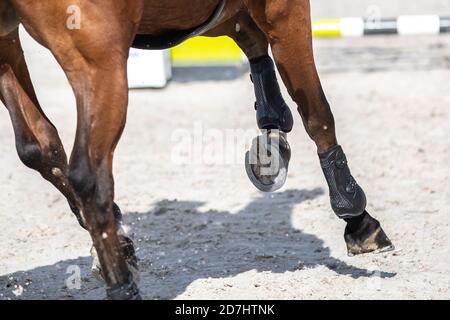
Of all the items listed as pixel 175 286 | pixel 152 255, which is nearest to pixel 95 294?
pixel 175 286

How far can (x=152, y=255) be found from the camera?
4746 millimetres

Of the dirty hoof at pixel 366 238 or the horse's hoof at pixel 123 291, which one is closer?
the horse's hoof at pixel 123 291

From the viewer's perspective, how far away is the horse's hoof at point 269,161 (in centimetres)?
465

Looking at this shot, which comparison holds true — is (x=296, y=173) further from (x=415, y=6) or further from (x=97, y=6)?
(x=415, y=6)

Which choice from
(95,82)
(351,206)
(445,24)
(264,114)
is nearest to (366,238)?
(351,206)

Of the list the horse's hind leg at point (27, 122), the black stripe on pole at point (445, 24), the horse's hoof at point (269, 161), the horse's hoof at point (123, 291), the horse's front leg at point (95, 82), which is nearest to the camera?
the horse's front leg at point (95, 82)

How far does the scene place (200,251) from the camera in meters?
4.80

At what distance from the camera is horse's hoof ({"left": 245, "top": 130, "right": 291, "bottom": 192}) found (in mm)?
4648

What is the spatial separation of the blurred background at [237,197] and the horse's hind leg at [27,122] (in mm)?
572

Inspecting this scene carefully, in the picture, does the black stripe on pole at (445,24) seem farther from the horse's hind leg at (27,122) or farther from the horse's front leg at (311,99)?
the horse's hind leg at (27,122)

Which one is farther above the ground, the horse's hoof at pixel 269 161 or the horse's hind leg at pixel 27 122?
the horse's hind leg at pixel 27 122

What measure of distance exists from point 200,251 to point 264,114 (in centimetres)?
78

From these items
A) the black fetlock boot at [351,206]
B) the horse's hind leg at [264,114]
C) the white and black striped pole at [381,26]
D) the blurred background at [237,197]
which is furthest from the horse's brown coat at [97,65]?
the white and black striped pole at [381,26]

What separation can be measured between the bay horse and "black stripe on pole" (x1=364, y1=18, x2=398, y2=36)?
3756mm
